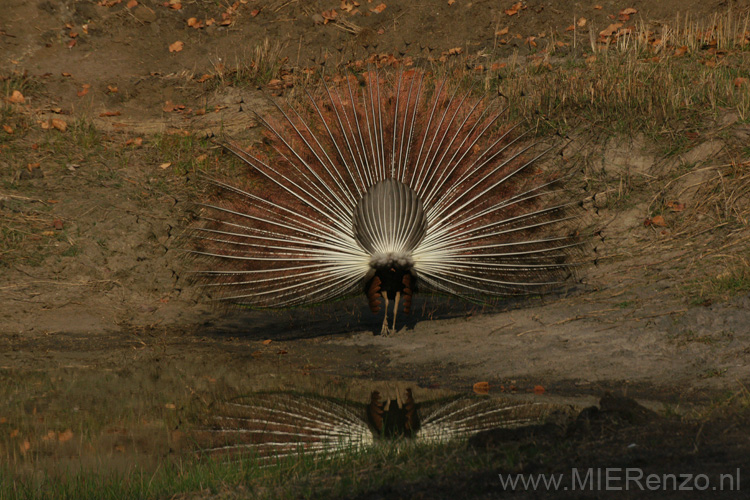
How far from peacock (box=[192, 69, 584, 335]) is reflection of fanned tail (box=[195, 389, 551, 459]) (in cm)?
145

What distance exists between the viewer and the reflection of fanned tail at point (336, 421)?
4.75m

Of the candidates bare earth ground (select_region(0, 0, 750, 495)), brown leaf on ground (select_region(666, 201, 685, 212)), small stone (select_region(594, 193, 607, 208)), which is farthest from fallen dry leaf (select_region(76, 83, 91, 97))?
brown leaf on ground (select_region(666, 201, 685, 212))

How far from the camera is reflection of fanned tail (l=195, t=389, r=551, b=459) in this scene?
4.75m

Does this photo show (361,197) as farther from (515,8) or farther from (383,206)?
(515,8)

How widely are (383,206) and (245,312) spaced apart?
206 cm

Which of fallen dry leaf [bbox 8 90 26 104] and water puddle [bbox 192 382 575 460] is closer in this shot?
water puddle [bbox 192 382 575 460]

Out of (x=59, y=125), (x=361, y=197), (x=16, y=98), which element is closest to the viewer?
(x=361, y=197)

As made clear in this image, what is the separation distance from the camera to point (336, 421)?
208 inches

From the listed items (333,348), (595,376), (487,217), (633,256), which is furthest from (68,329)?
(633,256)

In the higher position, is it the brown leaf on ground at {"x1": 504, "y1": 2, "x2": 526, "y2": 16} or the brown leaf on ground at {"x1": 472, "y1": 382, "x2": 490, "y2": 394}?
the brown leaf on ground at {"x1": 504, "y1": 2, "x2": 526, "y2": 16}

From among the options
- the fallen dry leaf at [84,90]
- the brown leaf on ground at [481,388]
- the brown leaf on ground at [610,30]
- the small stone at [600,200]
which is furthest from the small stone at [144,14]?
the brown leaf on ground at [481,388]

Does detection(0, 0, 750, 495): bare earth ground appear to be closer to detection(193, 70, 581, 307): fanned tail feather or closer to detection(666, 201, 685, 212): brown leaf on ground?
detection(666, 201, 685, 212): brown leaf on ground

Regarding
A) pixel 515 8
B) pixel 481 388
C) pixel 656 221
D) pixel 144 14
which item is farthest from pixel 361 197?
pixel 144 14

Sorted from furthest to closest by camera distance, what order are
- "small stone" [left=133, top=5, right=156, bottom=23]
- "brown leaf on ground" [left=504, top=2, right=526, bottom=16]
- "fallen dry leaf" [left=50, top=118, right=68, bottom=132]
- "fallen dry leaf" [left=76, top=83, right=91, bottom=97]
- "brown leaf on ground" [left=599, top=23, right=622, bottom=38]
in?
"small stone" [left=133, top=5, right=156, bottom=23] → "brown leaf on ground" [left=504, top=2, right=526, bottom=16] → "brown leaf on ground" [left=599, top=23, right=622, bottom=38] → "fallen dry leaf" [left=76, top=83, right=91, bottom=97] → "fallen dry leaf" [left=50, top=118, right=68, bottom=132]
